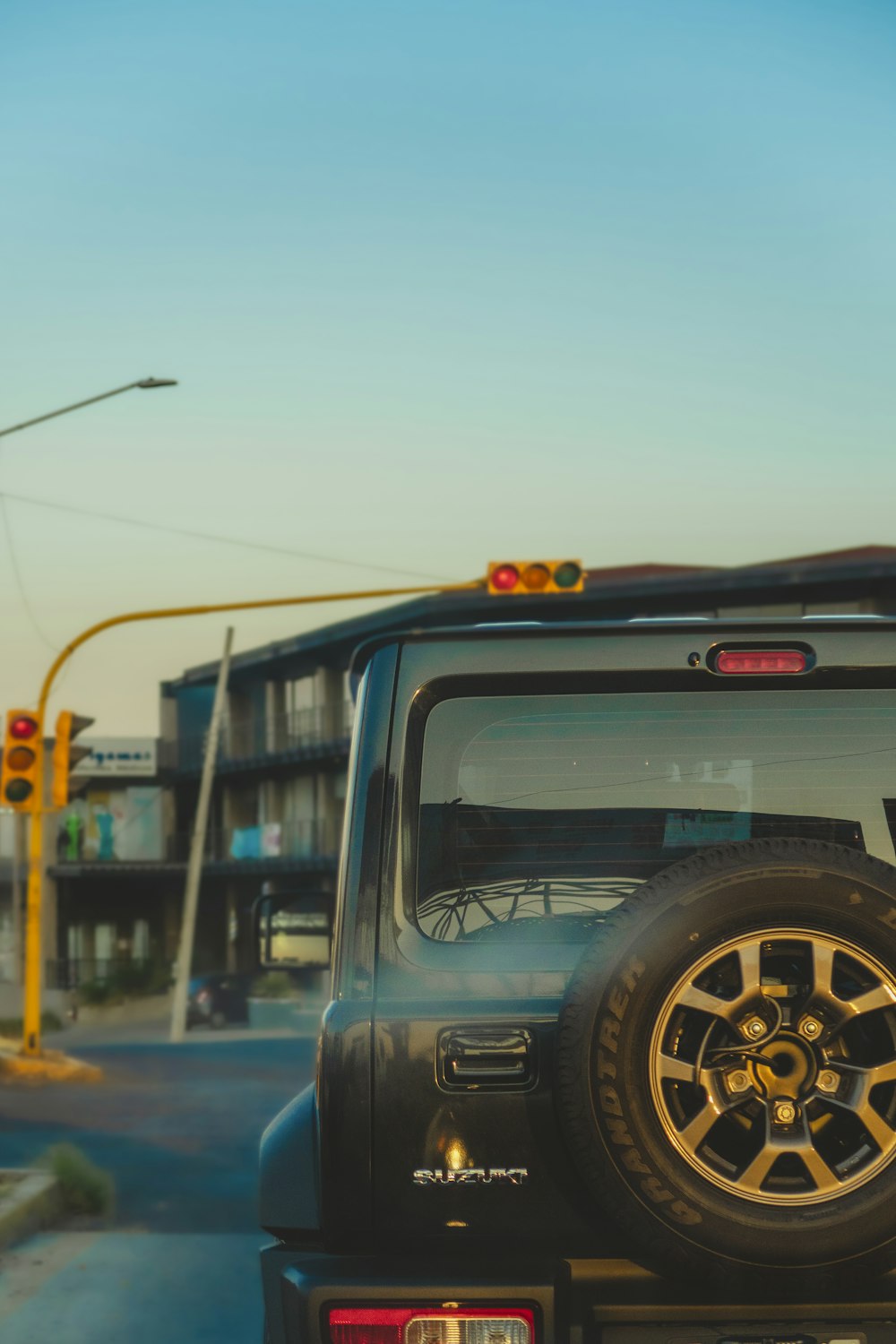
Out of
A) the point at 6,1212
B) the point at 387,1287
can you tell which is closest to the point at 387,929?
the point at 387,1287

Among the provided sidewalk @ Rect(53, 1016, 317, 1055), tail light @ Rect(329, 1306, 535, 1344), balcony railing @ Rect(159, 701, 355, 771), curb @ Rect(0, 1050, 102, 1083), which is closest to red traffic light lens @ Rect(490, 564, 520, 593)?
curb @ Rect(0, 1050, 102, 1083)

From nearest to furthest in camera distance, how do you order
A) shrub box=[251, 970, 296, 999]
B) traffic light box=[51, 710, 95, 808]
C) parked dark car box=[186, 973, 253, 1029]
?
1. traffic light box=[51, 710, 95, 808]
2. shrub box=[251, 970, 296, 999]
3. parked dark car box=[186, 973, 253, 1029]

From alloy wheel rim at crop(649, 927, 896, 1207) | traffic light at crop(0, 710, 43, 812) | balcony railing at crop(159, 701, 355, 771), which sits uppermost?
balcony railing at crop(159, 701, 355, 771)

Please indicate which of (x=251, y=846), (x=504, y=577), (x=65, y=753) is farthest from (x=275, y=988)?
(x=504, y=577)

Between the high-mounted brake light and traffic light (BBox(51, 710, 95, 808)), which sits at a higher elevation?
traffic light (BBox(51, 710, 95, 808))

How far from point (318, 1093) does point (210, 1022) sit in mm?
46158

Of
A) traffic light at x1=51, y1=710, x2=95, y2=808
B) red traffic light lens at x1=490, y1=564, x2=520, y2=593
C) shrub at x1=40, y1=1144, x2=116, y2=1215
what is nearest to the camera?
shrub at x1=40, y1=1144, x2=116, y2=1215

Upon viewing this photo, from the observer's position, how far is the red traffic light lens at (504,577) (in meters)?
17.4

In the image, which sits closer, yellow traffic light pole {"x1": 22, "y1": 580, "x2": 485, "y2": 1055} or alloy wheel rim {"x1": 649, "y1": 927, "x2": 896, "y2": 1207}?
alloy wheel rim {"x1": 649, "y1": 927, "x2": 896, "y2": 1207}

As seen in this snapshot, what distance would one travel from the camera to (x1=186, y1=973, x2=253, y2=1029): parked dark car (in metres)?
47.5

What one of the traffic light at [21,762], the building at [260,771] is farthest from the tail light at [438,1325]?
the building at [260,771]

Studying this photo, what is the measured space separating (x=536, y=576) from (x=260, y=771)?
44.8 metres

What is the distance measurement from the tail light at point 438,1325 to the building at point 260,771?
4047cm

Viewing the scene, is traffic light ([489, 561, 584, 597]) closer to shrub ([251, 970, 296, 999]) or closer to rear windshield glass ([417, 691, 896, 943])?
rear windshield glass ([417, 691, 896, 943])
